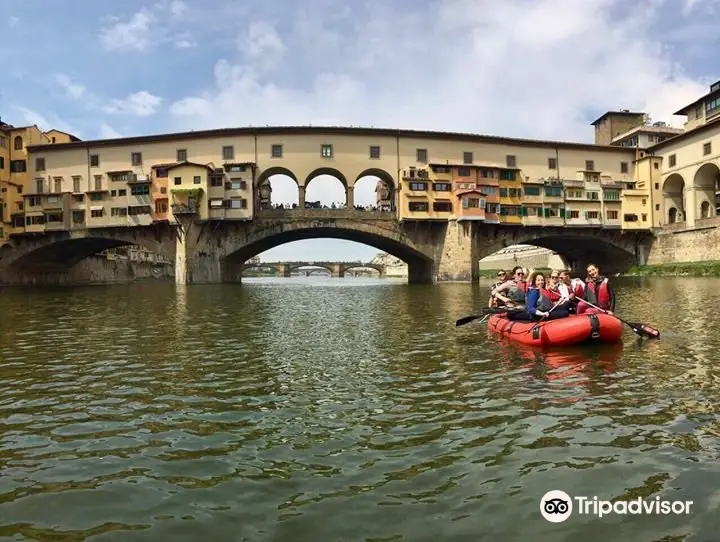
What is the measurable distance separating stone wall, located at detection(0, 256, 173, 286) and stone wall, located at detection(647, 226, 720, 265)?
71.9 m

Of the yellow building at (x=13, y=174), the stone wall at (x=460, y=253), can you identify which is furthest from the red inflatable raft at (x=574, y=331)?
the yellow building at (x=13, y=174)

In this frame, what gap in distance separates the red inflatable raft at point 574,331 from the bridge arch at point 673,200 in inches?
2425

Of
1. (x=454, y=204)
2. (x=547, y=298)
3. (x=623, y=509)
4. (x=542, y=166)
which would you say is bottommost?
(x=623, y=509)

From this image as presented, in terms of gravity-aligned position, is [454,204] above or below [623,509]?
above

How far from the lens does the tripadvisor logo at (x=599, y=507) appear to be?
4898 millimetres

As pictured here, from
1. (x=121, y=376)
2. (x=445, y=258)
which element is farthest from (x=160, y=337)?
(x=445, y=258)

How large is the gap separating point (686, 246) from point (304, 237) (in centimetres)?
4272

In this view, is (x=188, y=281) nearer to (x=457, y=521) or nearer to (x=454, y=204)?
(x=454, y=204)

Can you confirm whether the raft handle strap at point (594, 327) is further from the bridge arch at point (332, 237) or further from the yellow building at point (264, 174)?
the bridge arch at point (332, 237)

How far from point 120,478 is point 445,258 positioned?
179 feet

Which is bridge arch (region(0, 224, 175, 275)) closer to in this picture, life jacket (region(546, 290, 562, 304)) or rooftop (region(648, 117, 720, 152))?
life jacket (region(546, 290, 562, 304))

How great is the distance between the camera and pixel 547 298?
1493 centimetres

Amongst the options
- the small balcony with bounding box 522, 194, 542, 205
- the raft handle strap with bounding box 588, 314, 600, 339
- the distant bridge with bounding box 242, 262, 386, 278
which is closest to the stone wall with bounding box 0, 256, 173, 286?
the distant bridge with bounding box 242, 262, 386, 278

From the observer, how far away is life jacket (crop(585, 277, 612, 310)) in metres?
15.5
